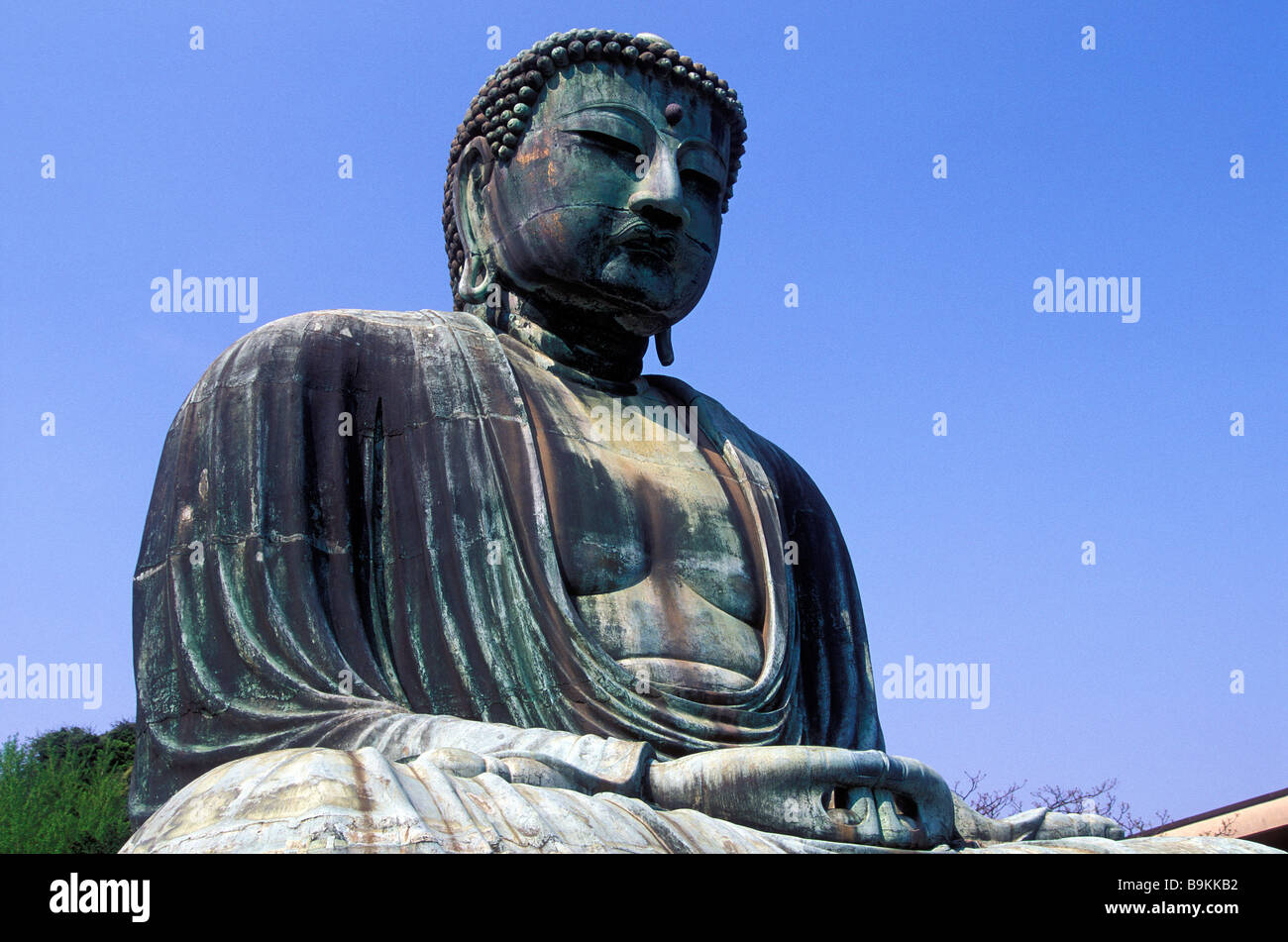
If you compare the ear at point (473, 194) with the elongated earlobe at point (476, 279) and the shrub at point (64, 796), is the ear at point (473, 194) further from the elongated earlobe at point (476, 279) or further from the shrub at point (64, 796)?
the shrub at point (64, 796)

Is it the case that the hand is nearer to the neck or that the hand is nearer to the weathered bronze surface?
the weathered bronze surface

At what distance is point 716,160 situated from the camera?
7922 mm

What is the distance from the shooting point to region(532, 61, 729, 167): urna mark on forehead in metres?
7.70

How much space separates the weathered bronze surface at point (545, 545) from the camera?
6.08 m

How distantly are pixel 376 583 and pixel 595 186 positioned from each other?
1.97 meters

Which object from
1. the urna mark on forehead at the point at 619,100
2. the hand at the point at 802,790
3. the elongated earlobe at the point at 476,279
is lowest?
the hand at the point at 802,790

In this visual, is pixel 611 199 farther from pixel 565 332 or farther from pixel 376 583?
pixel 376 583

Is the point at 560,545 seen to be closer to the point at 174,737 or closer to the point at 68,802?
the point at 174,737

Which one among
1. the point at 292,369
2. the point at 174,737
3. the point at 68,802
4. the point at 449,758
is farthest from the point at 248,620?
the point at 68,802

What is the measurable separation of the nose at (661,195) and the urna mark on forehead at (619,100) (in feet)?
0.61

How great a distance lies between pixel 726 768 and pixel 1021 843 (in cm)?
124

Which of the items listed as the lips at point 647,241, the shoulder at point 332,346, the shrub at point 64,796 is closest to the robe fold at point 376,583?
the shoulder at point 332,346

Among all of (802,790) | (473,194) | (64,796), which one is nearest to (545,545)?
(802,790)

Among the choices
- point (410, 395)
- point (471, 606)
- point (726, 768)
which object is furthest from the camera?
point (410, 395)
